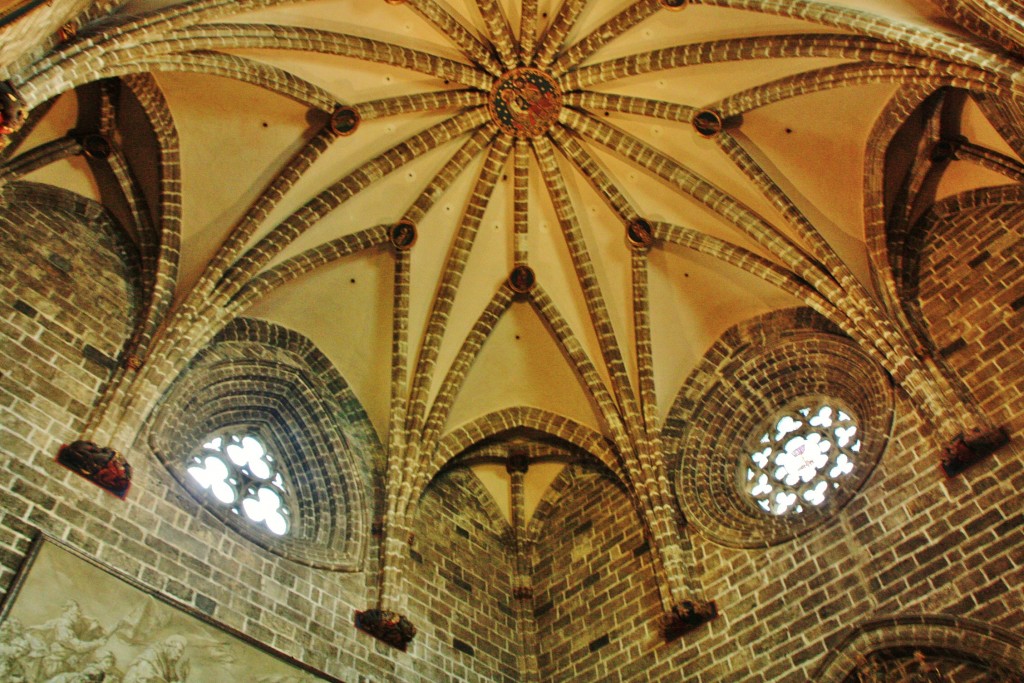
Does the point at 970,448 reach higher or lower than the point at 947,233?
lower

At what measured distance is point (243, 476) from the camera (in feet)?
39.4

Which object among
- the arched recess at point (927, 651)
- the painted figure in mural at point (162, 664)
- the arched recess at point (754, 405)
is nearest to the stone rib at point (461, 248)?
the arched recess at point (754, 405)

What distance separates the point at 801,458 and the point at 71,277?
8.82 meters

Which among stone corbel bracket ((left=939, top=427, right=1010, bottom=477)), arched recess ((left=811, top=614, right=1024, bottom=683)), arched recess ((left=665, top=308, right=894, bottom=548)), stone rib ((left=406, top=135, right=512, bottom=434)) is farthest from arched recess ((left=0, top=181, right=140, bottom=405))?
stone corbel bracket ((left=939, top=427, right=1010, bottom=477))

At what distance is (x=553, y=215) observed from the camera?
14.5m

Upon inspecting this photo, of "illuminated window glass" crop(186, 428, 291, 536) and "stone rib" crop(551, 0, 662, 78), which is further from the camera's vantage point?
"stone rib" crop(551, 0, 662, 78)

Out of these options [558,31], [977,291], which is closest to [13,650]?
[558,31]

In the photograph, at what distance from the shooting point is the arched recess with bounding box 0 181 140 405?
10.6 meters

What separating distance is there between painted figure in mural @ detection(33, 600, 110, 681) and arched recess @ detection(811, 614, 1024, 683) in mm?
6926

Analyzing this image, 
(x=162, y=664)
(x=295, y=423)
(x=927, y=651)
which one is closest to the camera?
(x=162, y=664)

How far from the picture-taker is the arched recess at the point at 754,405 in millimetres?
11977

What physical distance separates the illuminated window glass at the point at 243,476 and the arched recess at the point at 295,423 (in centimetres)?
13

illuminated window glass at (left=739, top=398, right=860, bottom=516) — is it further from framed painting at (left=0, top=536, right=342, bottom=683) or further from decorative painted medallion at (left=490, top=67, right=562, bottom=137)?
framed painting at (left=0, top=536, right=342, bottom=683)

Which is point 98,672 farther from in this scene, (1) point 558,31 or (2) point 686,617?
(1) point 558,31
